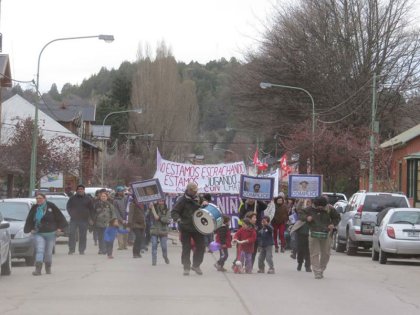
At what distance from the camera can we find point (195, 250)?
1611 centimetres

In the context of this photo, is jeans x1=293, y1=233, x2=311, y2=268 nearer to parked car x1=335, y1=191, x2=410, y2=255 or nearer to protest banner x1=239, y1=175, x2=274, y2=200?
protest banner x1=239, y1=175, x2=274, y2=200

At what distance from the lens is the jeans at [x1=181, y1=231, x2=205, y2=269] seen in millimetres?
16016

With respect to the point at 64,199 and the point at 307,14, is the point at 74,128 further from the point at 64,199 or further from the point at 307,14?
the point at 64,199

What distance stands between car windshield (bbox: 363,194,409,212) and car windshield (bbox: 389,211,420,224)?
327 centimetres

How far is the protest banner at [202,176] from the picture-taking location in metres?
31.1

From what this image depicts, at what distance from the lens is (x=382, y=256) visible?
69.6 feet

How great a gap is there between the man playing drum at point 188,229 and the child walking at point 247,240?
1.04m

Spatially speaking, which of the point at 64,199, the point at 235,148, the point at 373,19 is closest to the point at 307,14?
the point at 373,19

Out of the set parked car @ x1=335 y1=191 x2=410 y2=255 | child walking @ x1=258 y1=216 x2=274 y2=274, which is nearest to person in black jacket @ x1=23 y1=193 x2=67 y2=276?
child walking @ x1=258 y1=216 x2=274 y2=274

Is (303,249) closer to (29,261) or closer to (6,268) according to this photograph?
(29,261)

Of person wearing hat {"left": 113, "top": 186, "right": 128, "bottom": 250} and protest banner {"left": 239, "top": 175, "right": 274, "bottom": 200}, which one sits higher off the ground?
protest banner {"left": 239, "top": 175, "right": 274, "bottom": 200}

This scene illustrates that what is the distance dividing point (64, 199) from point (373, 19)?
92.1ft

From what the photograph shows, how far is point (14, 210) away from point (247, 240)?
6.45m

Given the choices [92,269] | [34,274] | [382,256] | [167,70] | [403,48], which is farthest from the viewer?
[167,70]
